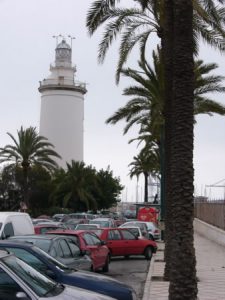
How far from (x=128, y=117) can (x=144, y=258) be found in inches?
320

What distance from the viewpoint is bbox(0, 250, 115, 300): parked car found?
6.43 m

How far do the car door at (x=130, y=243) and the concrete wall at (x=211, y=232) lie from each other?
8.60 meters

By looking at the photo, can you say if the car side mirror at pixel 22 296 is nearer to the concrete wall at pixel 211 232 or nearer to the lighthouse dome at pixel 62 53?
the concrete wall at pixel 211 232

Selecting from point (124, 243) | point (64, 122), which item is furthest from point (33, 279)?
point (64, 122)

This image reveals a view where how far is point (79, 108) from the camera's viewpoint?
8238 centimetres

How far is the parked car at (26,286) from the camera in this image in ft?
21.1

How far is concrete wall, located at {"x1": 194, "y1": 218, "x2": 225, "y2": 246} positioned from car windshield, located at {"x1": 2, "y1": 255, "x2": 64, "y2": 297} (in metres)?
27.3

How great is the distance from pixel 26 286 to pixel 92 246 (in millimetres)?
11318

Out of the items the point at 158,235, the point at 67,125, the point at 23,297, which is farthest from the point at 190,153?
the point at 67,125

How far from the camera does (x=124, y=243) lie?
85.0 ft

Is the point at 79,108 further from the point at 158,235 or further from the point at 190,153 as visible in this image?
the point at 190,153

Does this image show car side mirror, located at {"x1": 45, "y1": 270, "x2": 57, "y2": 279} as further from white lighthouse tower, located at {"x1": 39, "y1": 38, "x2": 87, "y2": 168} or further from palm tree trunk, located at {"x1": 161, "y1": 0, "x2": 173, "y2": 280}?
white lighthouse tower, located at {"x1": 39, "y1": 38, "x2": 87, "y2": 168}

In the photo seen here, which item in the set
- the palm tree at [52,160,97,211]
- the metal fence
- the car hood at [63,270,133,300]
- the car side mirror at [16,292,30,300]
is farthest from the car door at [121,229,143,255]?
the palm tree at [52,160,97,211]

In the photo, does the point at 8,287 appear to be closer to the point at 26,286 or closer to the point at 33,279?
the point at 26,286
